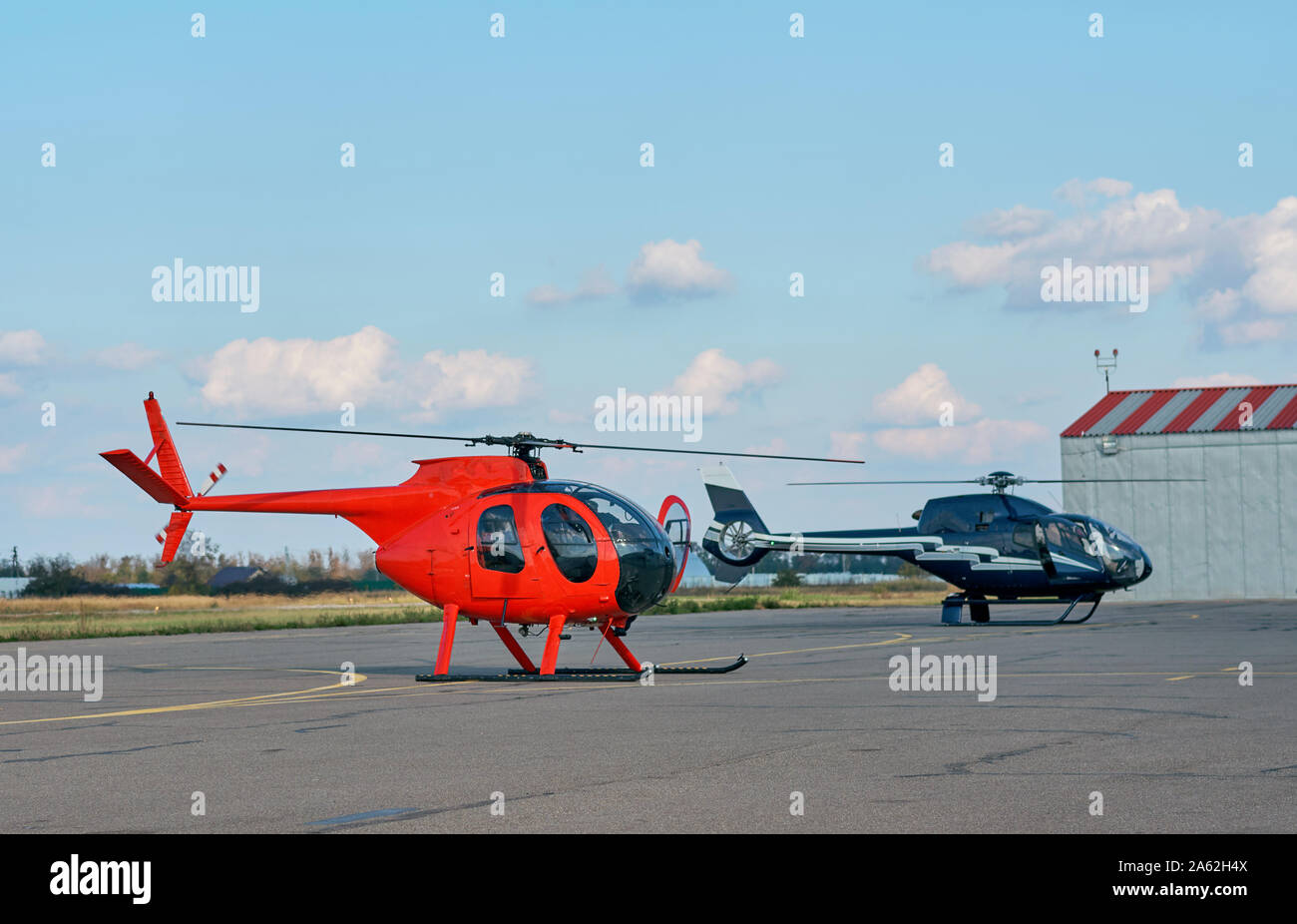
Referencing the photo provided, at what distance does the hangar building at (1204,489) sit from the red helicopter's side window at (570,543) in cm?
4217

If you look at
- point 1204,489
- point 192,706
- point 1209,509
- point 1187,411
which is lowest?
point 192,706

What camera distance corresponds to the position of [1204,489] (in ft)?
179

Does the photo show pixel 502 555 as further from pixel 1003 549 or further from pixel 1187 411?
pixel 1187 411

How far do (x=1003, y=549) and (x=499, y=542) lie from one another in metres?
18.7

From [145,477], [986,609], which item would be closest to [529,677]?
[145,477]

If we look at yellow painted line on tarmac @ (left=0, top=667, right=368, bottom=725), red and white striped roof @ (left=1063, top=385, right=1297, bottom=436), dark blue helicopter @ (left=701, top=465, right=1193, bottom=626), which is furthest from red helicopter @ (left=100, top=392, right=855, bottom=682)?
red and white striped roof @ (left=1063, top=385, right=1297, bottom=436)

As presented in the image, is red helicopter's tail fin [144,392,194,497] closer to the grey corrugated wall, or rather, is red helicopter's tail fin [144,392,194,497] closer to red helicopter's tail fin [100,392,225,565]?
red helicopter's tail fin [100,392,225,565]

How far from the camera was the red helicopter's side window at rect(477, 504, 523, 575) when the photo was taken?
1838 cm

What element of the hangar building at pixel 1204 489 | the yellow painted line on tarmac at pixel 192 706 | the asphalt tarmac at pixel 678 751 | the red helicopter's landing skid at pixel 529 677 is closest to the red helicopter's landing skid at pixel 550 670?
the red helicopter's landing skid at pixel 529 677

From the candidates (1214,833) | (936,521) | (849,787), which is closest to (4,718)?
(849,787)

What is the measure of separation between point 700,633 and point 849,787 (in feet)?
79.9
